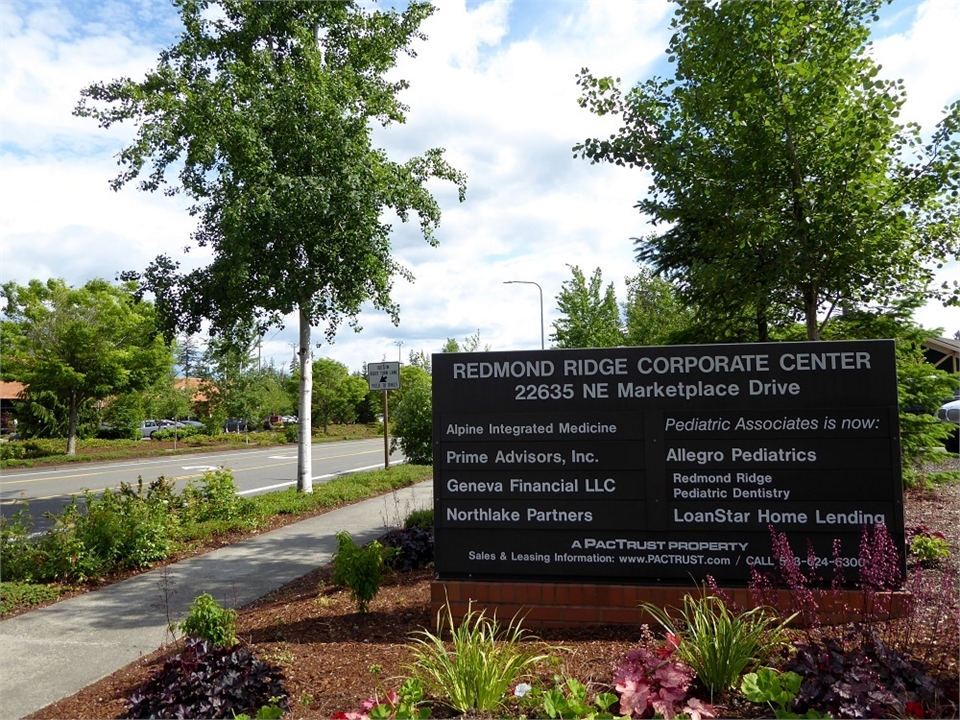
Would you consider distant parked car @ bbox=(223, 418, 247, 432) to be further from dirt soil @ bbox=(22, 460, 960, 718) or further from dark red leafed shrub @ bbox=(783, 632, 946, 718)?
dark red leafed shrub @ bbox=(783, 632, 946, 718)

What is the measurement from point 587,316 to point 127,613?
51.8 feet

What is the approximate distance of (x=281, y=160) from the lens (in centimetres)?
1184

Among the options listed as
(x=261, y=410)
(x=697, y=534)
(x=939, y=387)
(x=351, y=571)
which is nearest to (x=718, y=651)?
(x=697, y=534)

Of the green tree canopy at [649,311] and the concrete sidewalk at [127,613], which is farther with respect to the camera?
the green tree canopy at [649,311]

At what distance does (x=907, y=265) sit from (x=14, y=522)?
993cm

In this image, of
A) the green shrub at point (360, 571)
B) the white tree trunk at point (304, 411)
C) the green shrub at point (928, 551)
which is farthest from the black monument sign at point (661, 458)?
the white tree trunk at point (304, 411)

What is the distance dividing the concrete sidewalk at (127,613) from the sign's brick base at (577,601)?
2.36 meters

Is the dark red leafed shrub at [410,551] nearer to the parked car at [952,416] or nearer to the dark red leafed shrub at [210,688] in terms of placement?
the dark red leafed shrub at [210,688]

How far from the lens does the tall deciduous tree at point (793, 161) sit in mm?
6004

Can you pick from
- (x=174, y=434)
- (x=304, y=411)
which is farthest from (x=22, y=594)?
(x=174, y=434)

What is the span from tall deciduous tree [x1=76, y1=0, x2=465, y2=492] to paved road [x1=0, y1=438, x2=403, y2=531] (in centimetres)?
452

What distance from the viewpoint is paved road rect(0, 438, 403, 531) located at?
1631cm

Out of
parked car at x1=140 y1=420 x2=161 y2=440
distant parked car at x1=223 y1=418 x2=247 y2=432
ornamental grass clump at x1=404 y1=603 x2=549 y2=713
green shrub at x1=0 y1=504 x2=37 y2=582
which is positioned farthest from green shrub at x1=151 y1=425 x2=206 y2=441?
ornamental grass clump at x1=404 y1=603 x2=549 y2=713

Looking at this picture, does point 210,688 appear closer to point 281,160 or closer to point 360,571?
point 360,571
